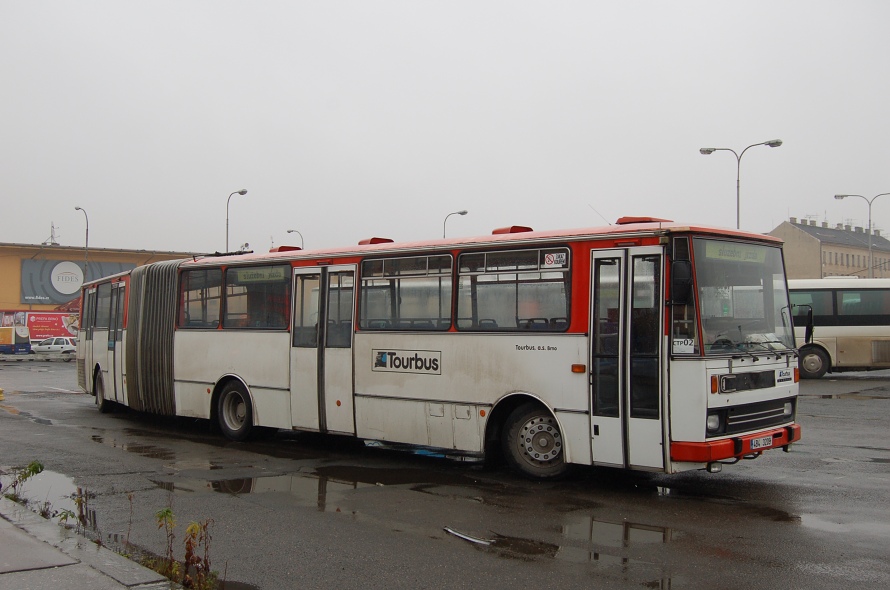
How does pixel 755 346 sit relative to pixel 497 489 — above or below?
above

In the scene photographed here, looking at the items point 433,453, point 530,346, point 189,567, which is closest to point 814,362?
point 433,453

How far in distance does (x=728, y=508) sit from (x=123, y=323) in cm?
1328

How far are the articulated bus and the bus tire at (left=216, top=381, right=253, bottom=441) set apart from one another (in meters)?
0.03

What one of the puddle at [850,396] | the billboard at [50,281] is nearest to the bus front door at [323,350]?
the puddle at [850,396]

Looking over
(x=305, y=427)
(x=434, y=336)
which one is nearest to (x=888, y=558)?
(x=434, y=336)

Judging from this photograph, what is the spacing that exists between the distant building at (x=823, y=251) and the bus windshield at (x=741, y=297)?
93.3m

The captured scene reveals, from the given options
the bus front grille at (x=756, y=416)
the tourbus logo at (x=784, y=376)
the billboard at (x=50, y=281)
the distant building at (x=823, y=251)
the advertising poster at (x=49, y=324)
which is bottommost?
the bus front grille at (x=756, y=416)

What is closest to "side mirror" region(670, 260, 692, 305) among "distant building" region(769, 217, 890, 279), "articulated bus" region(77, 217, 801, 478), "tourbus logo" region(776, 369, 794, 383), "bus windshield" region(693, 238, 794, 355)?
"articulated bus" region(77, 217, 801, 478)

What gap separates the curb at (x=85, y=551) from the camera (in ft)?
19.1

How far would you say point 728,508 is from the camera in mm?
8617

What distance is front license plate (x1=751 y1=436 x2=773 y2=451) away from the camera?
9117mm

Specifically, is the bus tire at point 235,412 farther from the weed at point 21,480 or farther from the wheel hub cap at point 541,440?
the wheel hub cap at point 541,440

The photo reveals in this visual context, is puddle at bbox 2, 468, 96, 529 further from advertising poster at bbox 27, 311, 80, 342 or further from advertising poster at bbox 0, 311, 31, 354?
advertising poster at bbox 27, 311, 80, 342

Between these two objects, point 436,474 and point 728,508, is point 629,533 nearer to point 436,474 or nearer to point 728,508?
point 728,508
